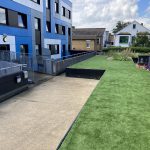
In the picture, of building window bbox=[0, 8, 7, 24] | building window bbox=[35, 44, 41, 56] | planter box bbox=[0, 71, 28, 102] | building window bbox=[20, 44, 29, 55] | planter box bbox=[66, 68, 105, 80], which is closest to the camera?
planter box bbox=[0, 71, 28, 102]

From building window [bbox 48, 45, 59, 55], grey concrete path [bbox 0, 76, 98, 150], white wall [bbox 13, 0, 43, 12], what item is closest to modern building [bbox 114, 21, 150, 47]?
building window [bbox 48, 45, 59, 55]

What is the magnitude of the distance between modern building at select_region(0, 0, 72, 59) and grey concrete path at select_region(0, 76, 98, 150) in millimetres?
6011

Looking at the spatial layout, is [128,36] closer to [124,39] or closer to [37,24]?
[124,39]

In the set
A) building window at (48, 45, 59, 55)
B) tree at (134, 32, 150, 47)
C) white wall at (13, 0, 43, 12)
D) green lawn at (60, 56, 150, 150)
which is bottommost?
green lawn at (60, 56, 150, 150)

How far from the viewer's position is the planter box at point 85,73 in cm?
1577

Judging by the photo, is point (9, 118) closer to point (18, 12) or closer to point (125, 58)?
point (18, 12)

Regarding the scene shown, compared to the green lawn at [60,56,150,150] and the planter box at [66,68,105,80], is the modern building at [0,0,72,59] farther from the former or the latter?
the green lawn at [60,56,150,150]

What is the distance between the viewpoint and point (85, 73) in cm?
1595

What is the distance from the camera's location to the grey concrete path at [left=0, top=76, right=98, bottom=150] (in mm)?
5465

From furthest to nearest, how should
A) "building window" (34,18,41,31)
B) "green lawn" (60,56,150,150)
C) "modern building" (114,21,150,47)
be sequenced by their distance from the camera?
"modern building" (114,21,150,47)
"building window" (34,18,41,31)
"green lawn" (60,56,150,150)

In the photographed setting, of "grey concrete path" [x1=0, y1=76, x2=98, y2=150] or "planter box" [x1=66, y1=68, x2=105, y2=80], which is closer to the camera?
"grey concrete path" [x1=0, y1=76, x2=98, y2=150]

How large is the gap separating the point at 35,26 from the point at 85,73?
8.10 m

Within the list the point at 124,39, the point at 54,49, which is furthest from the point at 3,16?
the point at 124,39

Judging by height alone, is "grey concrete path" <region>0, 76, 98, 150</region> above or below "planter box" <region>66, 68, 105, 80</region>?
below
